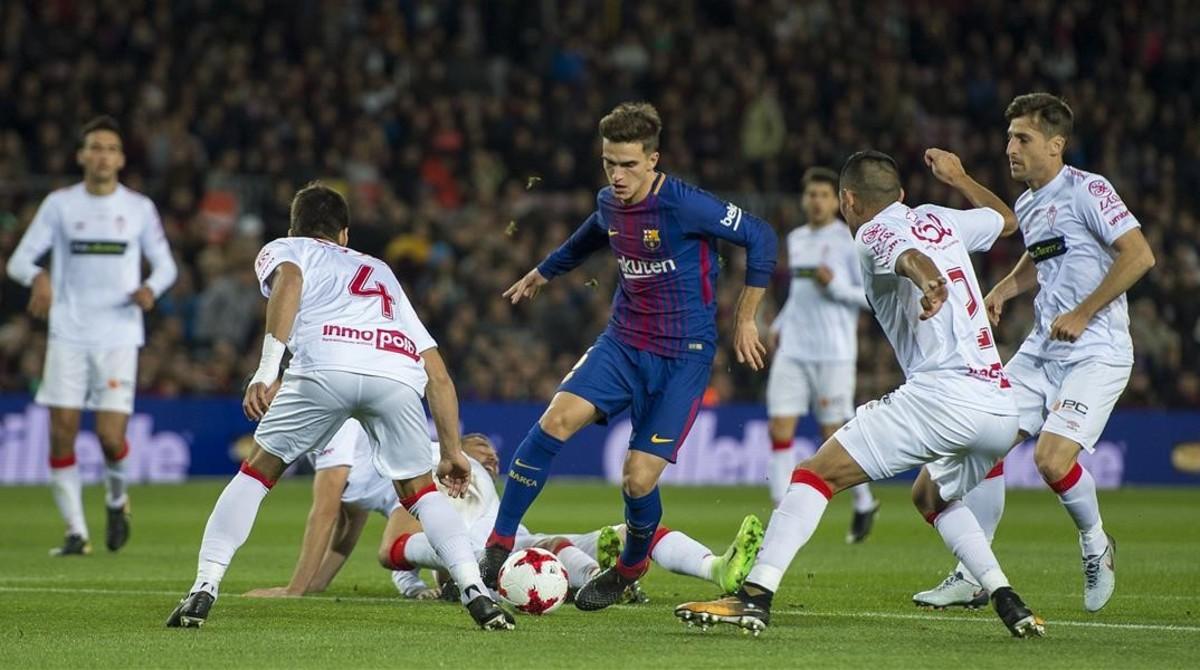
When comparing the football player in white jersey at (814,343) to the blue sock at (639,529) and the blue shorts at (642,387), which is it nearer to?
the blue shorts at (642,387)

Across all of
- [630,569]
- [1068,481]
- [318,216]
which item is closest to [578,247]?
[630,569]

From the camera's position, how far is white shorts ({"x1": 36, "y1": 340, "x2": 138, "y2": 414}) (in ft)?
42.5

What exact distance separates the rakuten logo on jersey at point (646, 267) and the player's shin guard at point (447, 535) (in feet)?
5.78

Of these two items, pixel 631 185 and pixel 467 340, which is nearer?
pixel 631 185

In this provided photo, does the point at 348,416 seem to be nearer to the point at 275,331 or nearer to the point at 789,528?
the point at 275,331

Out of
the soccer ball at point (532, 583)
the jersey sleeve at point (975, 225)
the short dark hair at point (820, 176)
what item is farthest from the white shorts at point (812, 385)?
the jersey sleeve at point (975, 225)

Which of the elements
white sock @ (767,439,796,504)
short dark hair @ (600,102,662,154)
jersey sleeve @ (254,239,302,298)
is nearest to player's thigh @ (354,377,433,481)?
jersey sleeve @ (254,239,302,298)

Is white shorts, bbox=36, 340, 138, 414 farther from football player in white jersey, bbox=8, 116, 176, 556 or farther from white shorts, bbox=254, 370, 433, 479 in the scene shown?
white shorts, bbox=254, 370, 433, 479

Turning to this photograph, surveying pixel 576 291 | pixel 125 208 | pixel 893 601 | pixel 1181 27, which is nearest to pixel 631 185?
pixel 893 601

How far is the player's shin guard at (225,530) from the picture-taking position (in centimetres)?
786

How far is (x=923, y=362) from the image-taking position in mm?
7777

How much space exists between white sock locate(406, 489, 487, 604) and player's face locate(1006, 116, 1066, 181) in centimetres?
339

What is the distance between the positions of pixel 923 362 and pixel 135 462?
13859 mm

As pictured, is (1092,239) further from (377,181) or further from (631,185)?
(377,181)
